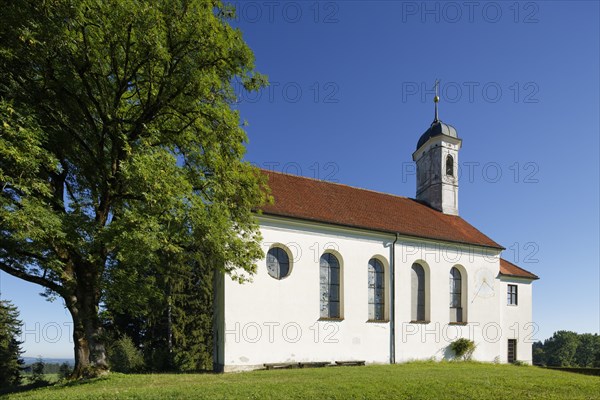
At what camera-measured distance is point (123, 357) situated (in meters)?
23.6

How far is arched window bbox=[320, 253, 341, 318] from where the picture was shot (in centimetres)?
1767

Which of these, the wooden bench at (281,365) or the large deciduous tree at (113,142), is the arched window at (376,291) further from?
the large deciduous tree at (113,142)

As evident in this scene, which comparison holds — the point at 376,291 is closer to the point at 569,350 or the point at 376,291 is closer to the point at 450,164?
the point at 450,164

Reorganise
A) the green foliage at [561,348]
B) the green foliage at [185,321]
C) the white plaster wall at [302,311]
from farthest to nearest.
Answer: the green foliage at [561,348]
the green foliage at [185,321]
the white plaster wall at [302,311]

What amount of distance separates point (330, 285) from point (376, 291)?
A: 2.68 m

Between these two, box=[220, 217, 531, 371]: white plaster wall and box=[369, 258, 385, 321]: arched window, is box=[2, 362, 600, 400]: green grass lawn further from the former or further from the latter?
box=[369, 258, 385, 321]: arched window

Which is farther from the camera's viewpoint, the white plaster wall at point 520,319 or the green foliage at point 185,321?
the green foliage at point 185,321

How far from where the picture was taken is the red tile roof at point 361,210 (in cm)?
1830

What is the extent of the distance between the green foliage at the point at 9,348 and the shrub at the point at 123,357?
7.71 metres

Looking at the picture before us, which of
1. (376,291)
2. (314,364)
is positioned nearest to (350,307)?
(376,291)

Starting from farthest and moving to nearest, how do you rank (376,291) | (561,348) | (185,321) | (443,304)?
1. (561,348)
2. (185,321)
3. (443,304)
4. (376,291)

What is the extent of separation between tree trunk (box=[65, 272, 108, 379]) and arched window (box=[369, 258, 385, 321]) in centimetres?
1163

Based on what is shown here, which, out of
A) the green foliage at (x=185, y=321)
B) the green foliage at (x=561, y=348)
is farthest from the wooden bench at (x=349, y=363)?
the green foliage at (x=561, y=348)

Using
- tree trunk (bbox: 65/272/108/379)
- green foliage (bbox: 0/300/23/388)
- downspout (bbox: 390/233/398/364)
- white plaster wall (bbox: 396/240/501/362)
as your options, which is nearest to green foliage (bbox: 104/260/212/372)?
green foliage (bbox: 0/300/23/388)
